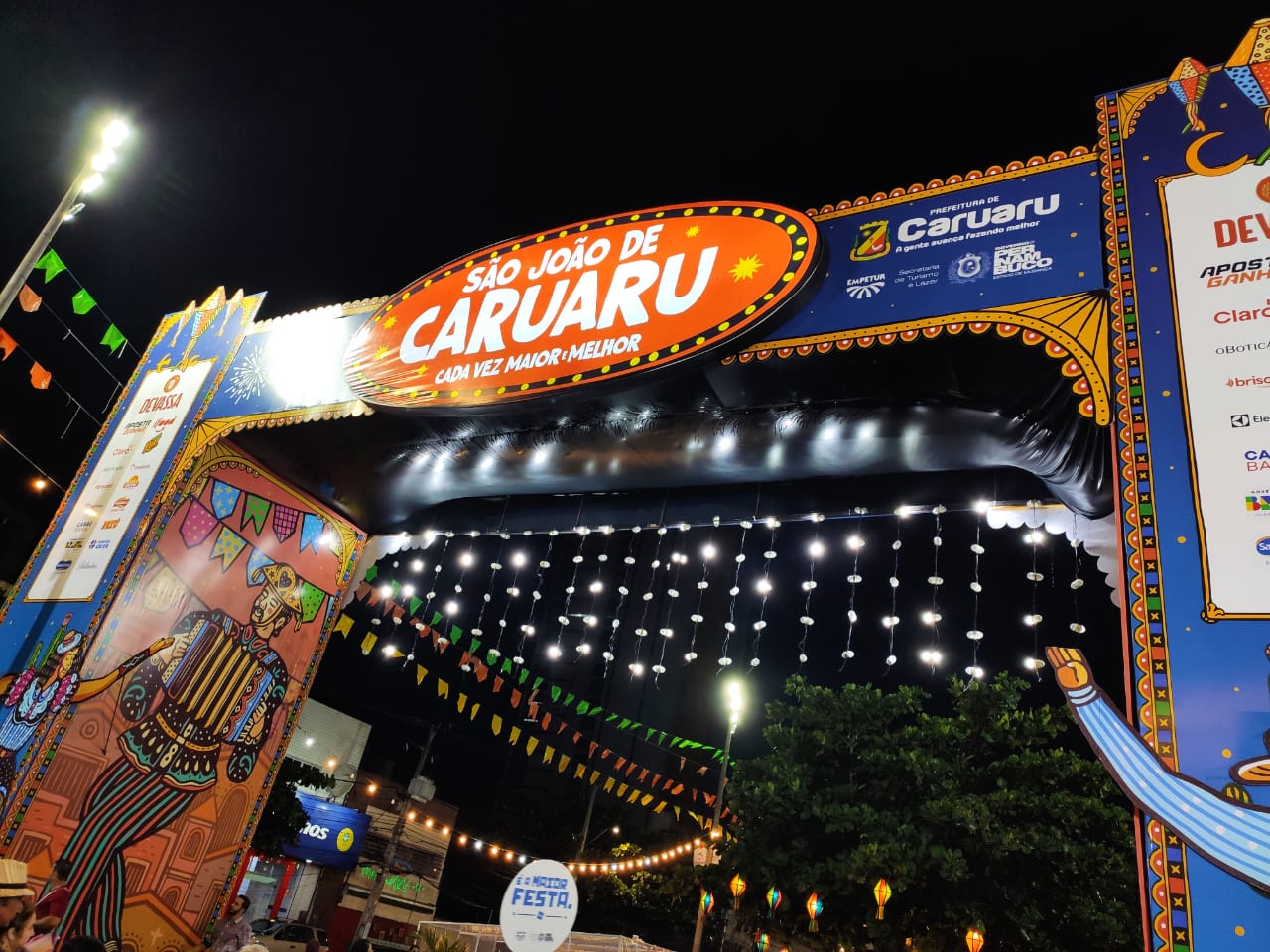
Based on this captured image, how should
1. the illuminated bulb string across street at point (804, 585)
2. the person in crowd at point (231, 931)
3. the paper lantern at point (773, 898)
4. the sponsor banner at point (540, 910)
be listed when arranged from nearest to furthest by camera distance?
1. the sponsor banner at point (540, 910)
2. the illuminated bulb string across street at point (804, 585)
3. the person in crowd at point (231, 931)
4. the paper lantern at point (773, 898)

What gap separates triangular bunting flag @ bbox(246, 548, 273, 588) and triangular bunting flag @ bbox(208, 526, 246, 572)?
0.18m

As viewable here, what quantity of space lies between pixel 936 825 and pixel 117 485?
39.3ft

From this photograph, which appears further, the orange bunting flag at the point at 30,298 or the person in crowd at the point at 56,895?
the orange bunting flag at the point at 30,298

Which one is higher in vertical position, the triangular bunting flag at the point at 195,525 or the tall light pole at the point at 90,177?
the tall light pole at the point at 90,177

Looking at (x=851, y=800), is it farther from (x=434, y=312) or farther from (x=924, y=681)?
(x=434, y=312)

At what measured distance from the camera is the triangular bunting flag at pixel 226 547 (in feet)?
30.9

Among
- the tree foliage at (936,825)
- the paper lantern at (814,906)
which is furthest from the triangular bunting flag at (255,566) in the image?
the paper lantern at (814,906)

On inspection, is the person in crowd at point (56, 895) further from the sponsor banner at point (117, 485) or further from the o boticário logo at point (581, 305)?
the o boticário logo at point (581, 305)

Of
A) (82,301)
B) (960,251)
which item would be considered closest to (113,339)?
(82,301)

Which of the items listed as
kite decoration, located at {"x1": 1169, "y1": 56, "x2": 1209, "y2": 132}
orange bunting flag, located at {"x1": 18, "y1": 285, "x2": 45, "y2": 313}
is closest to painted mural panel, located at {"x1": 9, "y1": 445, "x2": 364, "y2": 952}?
orange bunting flag, located at {"x1": 18, "y1": 285, "x2": 45, "y2": 313}

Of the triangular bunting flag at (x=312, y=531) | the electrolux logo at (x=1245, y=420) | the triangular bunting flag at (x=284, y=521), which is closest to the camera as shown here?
the electrolux logo at (x=1245, y=420)

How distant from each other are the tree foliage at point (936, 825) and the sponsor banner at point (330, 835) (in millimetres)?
10031

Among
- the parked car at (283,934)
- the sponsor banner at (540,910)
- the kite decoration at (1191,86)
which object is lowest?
the parked car at (283,934)

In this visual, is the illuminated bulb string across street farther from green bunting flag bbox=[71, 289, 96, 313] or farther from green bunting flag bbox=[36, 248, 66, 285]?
green bunting flag bbox=[36, 248, 66, 285]
